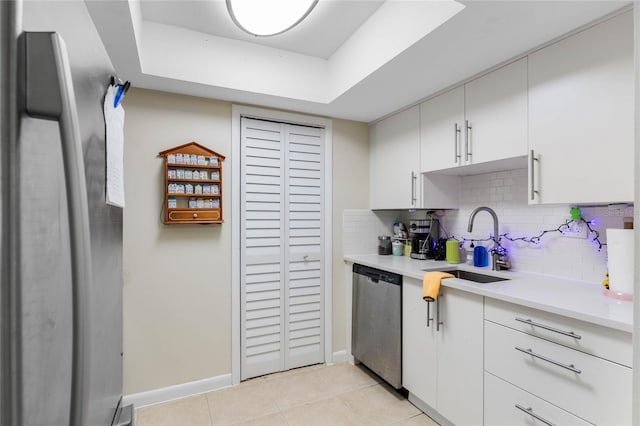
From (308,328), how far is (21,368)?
259 cm

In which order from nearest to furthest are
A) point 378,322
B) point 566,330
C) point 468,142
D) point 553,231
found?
point 566,330, point 553,231, point 468,142, point 378,322

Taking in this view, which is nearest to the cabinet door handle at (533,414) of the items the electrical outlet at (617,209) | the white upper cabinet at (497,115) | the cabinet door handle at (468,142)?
the electrical outlet at (617,209)

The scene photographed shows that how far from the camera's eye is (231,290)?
8.21 ft

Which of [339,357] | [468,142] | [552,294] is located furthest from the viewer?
[339,357]

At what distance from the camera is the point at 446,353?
192 cm

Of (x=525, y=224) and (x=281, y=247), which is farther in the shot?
(x=281, y=247)

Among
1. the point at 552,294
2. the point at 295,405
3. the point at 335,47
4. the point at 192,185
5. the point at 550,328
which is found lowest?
the point at 295,405

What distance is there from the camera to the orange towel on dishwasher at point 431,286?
6.20 ft

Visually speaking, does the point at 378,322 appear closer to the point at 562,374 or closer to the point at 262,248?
the point at 262,248

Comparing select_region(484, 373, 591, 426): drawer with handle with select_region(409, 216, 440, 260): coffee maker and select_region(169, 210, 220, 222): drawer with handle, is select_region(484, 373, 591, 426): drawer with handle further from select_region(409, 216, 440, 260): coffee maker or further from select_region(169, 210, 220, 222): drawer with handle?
select_region(169, 210, 220, 222): drawer with handle

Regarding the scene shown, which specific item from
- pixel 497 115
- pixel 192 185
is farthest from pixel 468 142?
pixel 192 185

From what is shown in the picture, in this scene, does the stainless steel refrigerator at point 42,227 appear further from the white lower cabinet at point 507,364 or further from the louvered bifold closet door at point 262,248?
the louvered bifold closet door at point 262,248

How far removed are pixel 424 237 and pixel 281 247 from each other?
124 cm

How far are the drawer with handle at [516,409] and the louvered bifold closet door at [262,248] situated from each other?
1.59 meters
